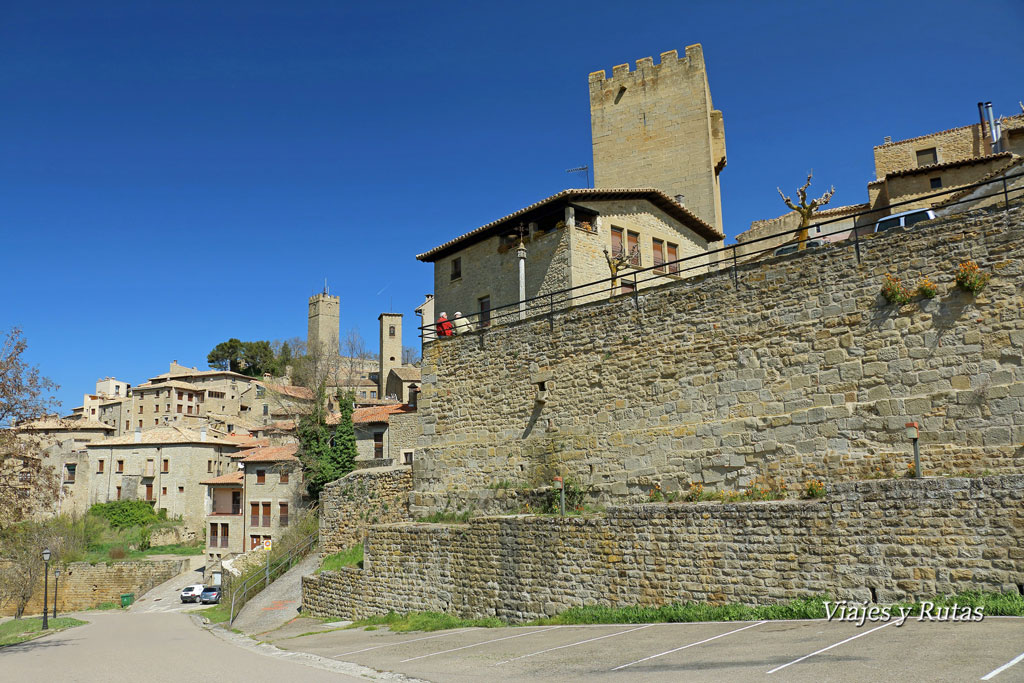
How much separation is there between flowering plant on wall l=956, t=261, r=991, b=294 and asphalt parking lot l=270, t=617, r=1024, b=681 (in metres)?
5.88

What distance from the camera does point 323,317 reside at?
107812mm

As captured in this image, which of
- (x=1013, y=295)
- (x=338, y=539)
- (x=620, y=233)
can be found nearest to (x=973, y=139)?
(x=620, y=233)

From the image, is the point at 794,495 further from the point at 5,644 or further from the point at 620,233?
the point at 5,644

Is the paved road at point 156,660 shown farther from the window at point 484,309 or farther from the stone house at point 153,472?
the stone house at point 153,472

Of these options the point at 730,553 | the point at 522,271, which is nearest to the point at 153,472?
the point at 522,271

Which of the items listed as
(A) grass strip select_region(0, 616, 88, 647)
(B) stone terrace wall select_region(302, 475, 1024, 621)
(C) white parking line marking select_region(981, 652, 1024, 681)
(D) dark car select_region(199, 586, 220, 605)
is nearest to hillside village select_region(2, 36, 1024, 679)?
(B) stone terrace wall select_region(302, 475, 1024, 621)

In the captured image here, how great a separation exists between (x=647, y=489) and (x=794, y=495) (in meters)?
3.52

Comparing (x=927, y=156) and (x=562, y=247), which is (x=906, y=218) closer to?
(x=562, y=247)

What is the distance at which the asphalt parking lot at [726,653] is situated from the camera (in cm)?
766

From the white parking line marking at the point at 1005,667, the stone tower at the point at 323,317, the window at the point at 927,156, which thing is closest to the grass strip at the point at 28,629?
the white parking line marking at the point at 1005,667

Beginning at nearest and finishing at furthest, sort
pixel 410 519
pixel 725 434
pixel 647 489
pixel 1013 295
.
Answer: pixel 1013 295 → pixel 725 434 → pixel 647 489 → pixel 410 519

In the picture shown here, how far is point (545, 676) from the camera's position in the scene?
31.9ft

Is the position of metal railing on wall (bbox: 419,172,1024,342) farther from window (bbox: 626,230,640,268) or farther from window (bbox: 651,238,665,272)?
window (bbox: 626,230,640,268)

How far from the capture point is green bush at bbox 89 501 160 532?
51094 millimetres
